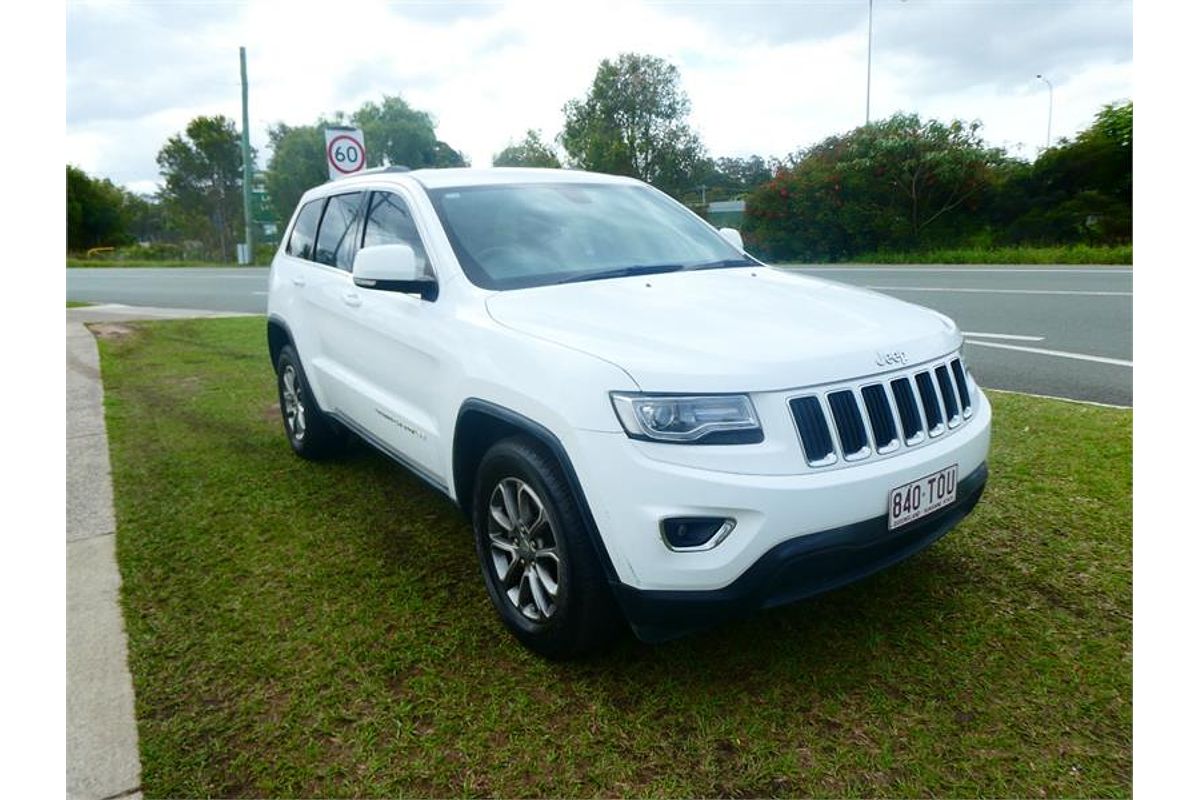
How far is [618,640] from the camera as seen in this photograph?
9.48 ft

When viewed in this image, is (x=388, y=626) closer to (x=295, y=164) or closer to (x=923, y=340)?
(x=923, y=340)

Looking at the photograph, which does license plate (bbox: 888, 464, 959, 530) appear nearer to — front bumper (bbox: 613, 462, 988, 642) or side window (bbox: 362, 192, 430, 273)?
front bumper (bbox: 613, 462, 988, 642)

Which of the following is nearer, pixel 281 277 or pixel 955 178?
pixel 281 277

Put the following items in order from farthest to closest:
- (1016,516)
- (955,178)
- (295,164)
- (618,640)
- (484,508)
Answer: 1. (295,164)
2. (955,178)
3. (1016,516)
4. (484,508)
5. (618,640)

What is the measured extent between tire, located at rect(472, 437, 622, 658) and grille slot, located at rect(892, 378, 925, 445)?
1.07 m

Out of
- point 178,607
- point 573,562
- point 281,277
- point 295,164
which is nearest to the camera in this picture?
point 573,562

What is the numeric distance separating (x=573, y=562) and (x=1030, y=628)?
1.71 m

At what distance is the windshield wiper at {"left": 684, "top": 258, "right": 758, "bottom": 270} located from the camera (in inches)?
150

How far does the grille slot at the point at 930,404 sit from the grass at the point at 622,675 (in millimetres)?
780

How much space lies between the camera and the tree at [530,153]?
157ft

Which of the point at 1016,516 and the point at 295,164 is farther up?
the point at 295,164

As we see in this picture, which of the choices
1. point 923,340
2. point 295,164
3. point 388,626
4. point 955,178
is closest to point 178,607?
point 388,626

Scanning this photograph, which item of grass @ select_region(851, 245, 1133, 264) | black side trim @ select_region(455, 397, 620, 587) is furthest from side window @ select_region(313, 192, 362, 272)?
grass @ select_region(851, 245, 1133, 264)

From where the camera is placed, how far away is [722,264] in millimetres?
3920
